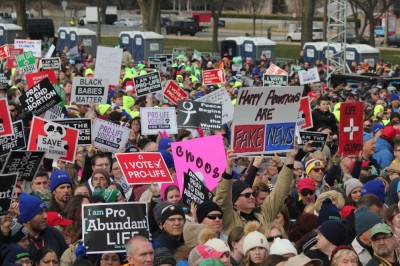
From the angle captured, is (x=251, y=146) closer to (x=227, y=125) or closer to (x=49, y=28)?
→ (x=227, y=125)

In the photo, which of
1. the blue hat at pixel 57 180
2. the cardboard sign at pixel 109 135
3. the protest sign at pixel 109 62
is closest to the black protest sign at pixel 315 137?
the cardboard sign at pixel 109 135

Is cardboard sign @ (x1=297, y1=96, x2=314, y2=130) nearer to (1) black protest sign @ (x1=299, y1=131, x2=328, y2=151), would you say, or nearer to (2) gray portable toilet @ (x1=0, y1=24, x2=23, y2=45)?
(1) black protest sign @ (x1=299, y1=131, x2=328, y2=151)

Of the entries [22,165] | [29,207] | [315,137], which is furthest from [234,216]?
[315,137]

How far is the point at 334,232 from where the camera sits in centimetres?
884

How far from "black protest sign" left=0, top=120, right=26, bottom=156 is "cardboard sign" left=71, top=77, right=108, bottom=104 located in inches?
223

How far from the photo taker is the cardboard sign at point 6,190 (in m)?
9.18

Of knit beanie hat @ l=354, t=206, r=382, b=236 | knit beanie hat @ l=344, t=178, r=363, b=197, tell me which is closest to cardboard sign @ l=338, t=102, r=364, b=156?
knit beanie hat @ l=344, t=178, r=363, b=197

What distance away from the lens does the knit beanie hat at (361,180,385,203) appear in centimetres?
1149

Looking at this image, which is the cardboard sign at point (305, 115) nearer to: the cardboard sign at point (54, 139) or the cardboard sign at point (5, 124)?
the cardboard sign at point (54, 139)

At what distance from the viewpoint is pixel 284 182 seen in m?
10.4

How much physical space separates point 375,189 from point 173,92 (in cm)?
996

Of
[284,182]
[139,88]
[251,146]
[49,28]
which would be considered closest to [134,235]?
[284,182]

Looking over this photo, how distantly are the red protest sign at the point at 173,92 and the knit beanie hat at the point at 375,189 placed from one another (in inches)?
377

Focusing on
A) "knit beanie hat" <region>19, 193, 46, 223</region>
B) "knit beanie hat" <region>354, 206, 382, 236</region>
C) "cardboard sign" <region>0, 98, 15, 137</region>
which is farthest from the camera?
"cardboard sign" <region>0, 98, 15, 137</region>
